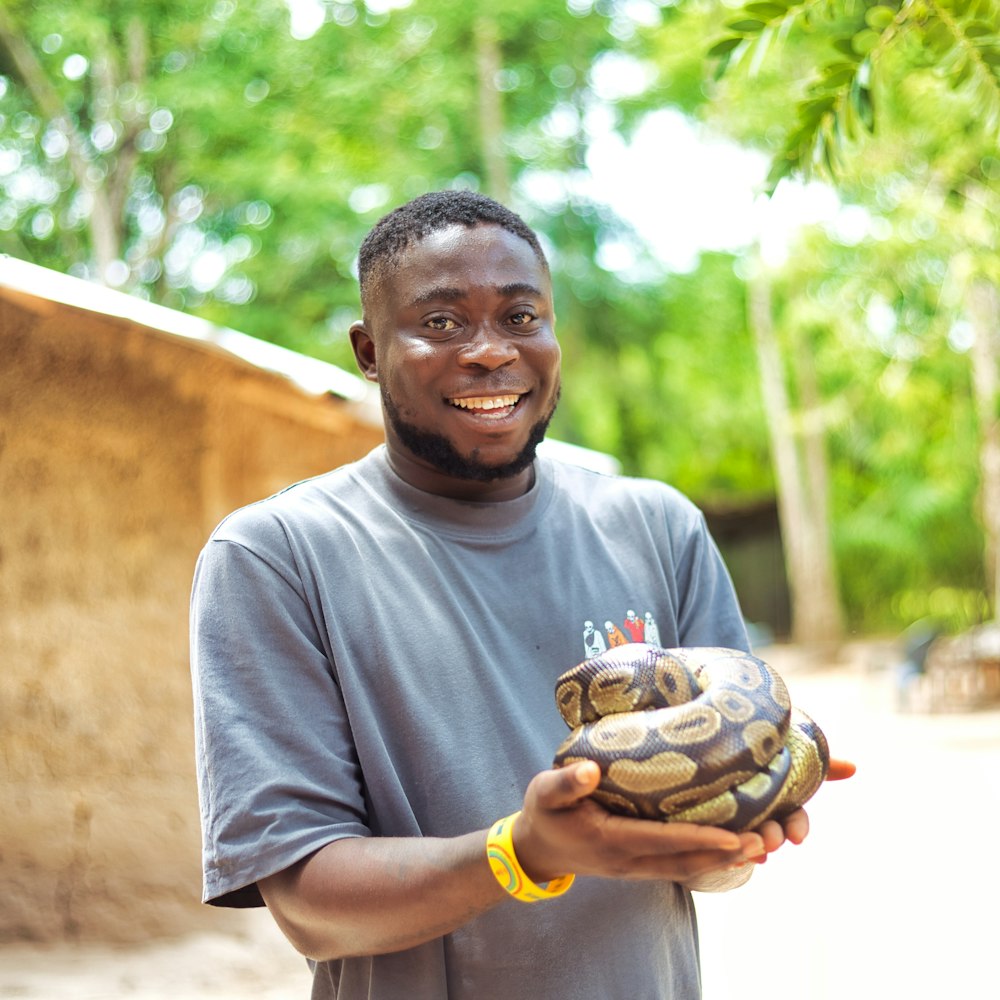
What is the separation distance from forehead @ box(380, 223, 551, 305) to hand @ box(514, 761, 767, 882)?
2.83ft

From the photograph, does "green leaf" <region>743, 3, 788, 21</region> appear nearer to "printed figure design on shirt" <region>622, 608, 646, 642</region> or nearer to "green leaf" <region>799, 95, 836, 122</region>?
"green leaf" <region>799, 95, 836, 122</region>

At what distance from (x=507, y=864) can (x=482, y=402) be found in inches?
31.2

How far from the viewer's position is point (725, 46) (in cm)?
283

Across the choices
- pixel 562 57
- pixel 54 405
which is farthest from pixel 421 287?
pixel 562 57

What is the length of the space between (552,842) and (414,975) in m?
0.46

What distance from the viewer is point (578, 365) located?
21859 millimetres

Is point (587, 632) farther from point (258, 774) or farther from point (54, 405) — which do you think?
point (54, 405)

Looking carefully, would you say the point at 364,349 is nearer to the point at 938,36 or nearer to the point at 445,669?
the point at 445,669

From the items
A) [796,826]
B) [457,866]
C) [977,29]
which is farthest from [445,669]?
[977,29]

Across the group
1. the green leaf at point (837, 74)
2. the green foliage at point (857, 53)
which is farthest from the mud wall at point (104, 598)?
the green leaf at point (837, 74)

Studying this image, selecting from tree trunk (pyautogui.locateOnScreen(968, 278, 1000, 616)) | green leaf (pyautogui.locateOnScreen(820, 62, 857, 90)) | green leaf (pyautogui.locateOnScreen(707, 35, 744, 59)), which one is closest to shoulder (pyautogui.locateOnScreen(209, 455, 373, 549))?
green leaf (pyautogui.locateOnScreen(707, 35, 744, 59))

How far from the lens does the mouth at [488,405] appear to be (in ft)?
6.46

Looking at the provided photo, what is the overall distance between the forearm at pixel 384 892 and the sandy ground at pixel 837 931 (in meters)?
4.18

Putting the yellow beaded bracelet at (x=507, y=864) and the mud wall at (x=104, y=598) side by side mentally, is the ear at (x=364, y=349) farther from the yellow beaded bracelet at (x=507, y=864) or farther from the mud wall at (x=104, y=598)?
the mud wall at (x=104, y=598)
